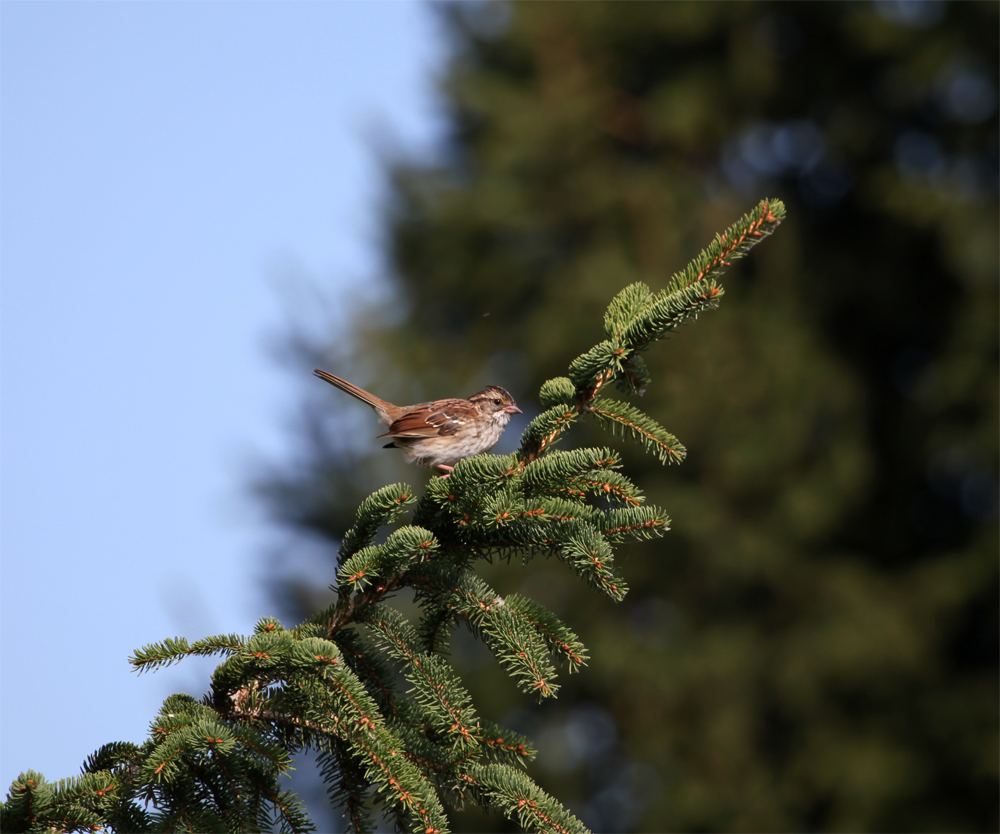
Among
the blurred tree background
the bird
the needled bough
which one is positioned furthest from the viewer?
the blurred tree background

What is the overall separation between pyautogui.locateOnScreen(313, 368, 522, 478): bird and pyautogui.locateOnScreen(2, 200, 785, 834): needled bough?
3.20m

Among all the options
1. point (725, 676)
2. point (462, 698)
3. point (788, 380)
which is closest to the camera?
point (462, 698)

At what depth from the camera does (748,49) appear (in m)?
19.1

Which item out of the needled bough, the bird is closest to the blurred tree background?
the bird

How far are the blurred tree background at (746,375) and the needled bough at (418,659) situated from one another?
1151 cm

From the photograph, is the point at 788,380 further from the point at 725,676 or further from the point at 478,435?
the point at 478,435

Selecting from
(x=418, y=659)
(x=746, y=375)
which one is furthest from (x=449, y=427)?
(x=746, y=375)

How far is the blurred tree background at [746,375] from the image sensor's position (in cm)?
1595

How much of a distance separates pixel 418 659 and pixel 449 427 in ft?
12.2

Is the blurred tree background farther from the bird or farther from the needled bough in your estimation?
the needled bough

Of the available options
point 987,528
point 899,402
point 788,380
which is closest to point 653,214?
point 788,380

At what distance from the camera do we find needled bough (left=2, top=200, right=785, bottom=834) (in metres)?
2.66

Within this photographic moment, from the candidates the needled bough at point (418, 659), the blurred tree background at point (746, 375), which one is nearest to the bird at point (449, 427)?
the needled bough at point (418, 659)

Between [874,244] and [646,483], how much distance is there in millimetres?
7330
